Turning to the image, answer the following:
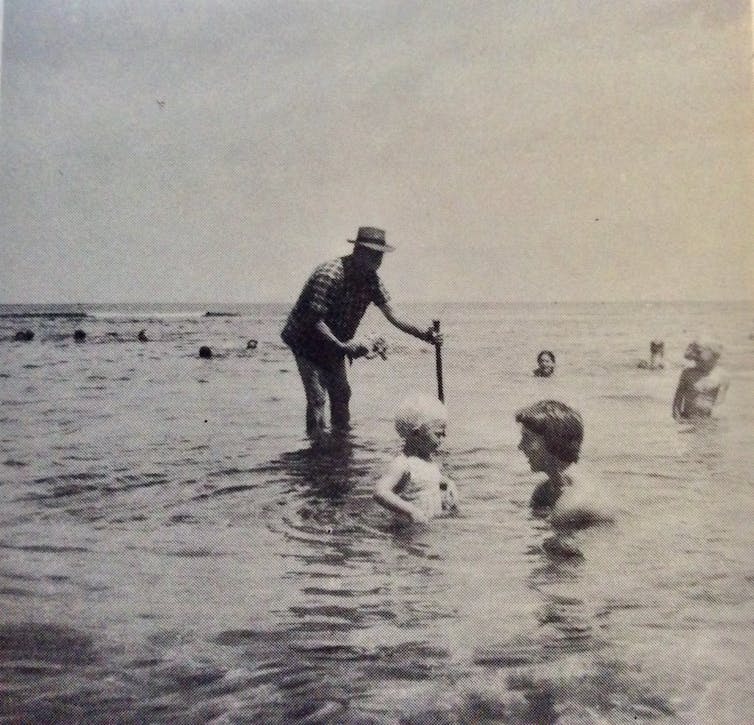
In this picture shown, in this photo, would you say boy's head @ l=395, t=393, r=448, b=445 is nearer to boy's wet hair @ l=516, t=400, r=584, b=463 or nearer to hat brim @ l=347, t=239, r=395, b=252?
boy's wet hair @ l=516, t=400, r=584, b=463

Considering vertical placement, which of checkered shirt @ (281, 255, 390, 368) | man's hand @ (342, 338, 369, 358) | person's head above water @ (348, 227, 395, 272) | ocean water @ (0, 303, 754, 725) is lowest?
ocean water @ (0, 303, 754, 725)

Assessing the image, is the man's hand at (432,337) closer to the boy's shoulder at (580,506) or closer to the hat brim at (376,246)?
the hat brim at (376,246)

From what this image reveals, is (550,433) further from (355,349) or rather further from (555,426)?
(355,349)

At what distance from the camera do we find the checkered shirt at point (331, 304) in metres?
4.70

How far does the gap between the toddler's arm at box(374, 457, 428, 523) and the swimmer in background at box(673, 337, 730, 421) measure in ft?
4.89

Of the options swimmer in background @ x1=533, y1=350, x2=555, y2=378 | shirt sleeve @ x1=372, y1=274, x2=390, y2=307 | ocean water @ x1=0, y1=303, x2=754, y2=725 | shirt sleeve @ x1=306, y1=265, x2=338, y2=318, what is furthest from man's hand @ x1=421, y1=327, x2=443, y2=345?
swimmer in background @ x1=533, y1=350, x2=555, y2=378

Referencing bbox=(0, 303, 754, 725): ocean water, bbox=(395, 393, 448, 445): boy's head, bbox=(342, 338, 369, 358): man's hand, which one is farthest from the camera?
bbox=(342, 338, 369, 358): man's hand

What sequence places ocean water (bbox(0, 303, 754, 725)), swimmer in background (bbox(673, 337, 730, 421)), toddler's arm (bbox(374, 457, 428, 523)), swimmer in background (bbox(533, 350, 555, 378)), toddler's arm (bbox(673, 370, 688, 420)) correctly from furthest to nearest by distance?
1. swimmer in background (bbox(533, 350, 555, 378))
2. toddler's arm (bbox(673, 370, 688, 420))
3. swimmer in background (bbox(673, 337, 730, 421))
4. toddler's arm (bbox(374, 457, 428, 523))
5. ocean water (bbox(0, 303, 754, 725))

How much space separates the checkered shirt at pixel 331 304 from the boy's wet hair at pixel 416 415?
1.14 metres

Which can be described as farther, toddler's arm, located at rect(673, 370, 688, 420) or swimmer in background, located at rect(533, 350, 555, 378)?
swimmer in background, located at rect(533, 350, 555, 378)

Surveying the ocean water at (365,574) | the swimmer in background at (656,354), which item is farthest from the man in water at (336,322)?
the swimmer in background at (656,354)

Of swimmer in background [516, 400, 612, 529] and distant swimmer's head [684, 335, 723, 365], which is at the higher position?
distant swimmer's head [684, 335, 723, 365]

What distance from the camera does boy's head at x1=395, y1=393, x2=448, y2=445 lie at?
3.69 m

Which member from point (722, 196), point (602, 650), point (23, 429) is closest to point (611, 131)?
point (722, 196)
